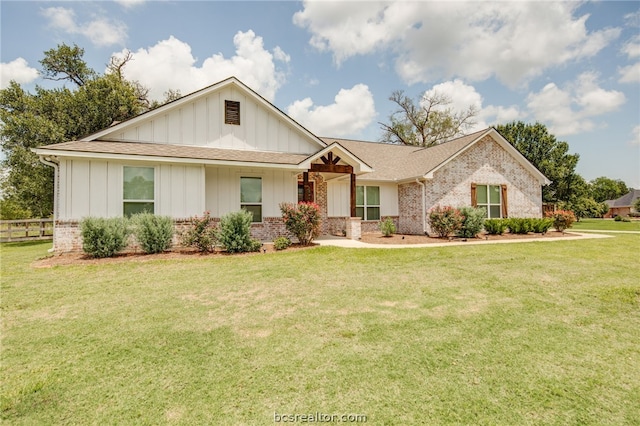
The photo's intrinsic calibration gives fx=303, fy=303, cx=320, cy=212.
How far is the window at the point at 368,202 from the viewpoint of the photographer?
16.9 meters

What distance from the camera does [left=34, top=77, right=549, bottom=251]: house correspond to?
10.7 m

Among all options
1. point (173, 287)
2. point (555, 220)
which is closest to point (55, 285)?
point (173, 287)

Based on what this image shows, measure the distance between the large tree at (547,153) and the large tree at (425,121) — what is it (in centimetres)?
499

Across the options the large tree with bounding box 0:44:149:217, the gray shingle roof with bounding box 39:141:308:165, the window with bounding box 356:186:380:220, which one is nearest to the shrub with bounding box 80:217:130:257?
the gray shingle roof with bounding box 39:141:308:165

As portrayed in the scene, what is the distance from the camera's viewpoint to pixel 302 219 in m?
11.6

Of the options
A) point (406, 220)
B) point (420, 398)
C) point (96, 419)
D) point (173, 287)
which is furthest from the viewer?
point (406, 220)

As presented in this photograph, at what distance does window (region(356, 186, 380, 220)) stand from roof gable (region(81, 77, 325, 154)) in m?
3.74

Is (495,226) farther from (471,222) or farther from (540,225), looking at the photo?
(540,225)

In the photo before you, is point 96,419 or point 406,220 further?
point 406,220

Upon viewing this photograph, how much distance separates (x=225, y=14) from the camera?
1198cm

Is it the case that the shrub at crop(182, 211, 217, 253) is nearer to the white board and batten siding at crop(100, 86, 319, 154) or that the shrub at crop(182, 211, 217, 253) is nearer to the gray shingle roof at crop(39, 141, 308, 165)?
the gray shingle roof at crop(39, 141, 308, 165)

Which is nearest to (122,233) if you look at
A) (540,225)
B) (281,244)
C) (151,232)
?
(151,232)

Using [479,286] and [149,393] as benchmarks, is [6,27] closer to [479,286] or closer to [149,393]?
[149,393]

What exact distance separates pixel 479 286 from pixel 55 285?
893cm
